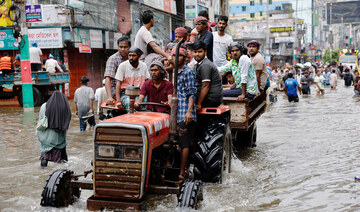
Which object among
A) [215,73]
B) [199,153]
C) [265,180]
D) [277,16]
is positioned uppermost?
[277,16]

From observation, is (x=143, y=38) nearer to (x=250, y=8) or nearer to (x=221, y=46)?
(x=221, y=46)

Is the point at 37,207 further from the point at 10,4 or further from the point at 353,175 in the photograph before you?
the point at 10,4

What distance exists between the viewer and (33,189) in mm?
7379

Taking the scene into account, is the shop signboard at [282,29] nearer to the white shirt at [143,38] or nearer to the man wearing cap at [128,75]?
the white shirt at [143,38]

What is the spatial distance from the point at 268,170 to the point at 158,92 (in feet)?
10.4

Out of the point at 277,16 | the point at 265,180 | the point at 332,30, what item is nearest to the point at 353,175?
the point at 265,180

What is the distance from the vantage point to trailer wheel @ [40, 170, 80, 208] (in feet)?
18.2

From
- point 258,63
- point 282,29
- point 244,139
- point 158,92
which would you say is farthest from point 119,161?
point 282,29

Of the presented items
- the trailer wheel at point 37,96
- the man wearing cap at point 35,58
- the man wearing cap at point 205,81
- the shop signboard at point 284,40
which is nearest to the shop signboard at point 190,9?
the man wearing cap at point 35,58

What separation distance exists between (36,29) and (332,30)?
442 feet

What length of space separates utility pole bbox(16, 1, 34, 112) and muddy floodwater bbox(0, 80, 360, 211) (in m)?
3.64

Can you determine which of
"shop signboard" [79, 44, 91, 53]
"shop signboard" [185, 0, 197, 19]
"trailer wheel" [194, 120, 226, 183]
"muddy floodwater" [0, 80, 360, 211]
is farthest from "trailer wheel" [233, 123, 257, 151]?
"shop signboard" [185, 0, 197, 19]

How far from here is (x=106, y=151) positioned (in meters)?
5.25

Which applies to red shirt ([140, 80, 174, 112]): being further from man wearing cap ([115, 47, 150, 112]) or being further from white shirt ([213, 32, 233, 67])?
white shirt ([213, 32, 233, 67])
